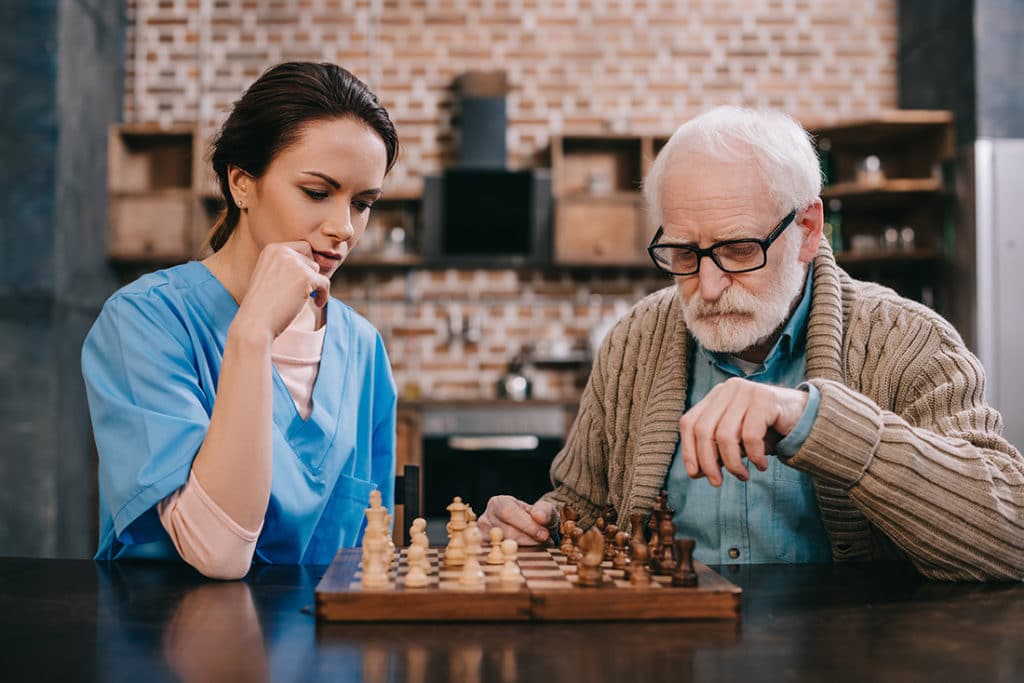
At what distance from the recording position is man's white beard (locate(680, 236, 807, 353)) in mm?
1729

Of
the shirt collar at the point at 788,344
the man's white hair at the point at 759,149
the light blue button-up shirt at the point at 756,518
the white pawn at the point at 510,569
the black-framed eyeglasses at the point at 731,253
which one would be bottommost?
the light blue button-up shirt at the point at 756,518

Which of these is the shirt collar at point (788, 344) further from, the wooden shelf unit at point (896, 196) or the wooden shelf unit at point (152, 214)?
the wooden shelf unit at point (152, 214)

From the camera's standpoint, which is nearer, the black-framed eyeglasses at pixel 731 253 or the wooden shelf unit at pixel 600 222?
the black-framed eyeglasses at pixel 731 253

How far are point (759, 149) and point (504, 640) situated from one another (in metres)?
1.10

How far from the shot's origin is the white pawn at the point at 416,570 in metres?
1.08

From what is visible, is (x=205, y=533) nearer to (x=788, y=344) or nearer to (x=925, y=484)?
(x=925, y=484)

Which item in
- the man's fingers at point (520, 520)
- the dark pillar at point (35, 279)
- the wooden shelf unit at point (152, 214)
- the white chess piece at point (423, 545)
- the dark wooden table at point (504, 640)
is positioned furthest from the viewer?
the wooden shelf unit at point (152, 214)

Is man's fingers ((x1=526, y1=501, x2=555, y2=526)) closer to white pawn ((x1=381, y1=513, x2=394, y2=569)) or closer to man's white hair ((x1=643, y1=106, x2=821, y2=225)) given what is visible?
white pawn ((x1=381, y1=513, x2=394, y2=569))

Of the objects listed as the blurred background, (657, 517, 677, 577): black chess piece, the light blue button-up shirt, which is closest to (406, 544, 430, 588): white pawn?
(657, 517, 677, 577): black chess piece

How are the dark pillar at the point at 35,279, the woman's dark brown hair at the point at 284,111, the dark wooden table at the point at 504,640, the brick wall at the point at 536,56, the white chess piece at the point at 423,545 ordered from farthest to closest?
the brick wall at the point at 536,56 → the dark pillar at the point at 35,279 → the woman's dark brown hair at the point at 284,111 → the white chess piece at the point at 423,545 → the dark wooden table at the point at 504,640

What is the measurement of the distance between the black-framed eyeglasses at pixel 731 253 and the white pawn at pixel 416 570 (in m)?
0.80

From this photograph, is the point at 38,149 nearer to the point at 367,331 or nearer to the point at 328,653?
the point at 367,331

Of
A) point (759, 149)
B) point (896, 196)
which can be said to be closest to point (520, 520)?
point (759, 149)

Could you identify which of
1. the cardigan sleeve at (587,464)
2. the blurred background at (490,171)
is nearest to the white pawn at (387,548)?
the cardigan sleeve at (587,464)
